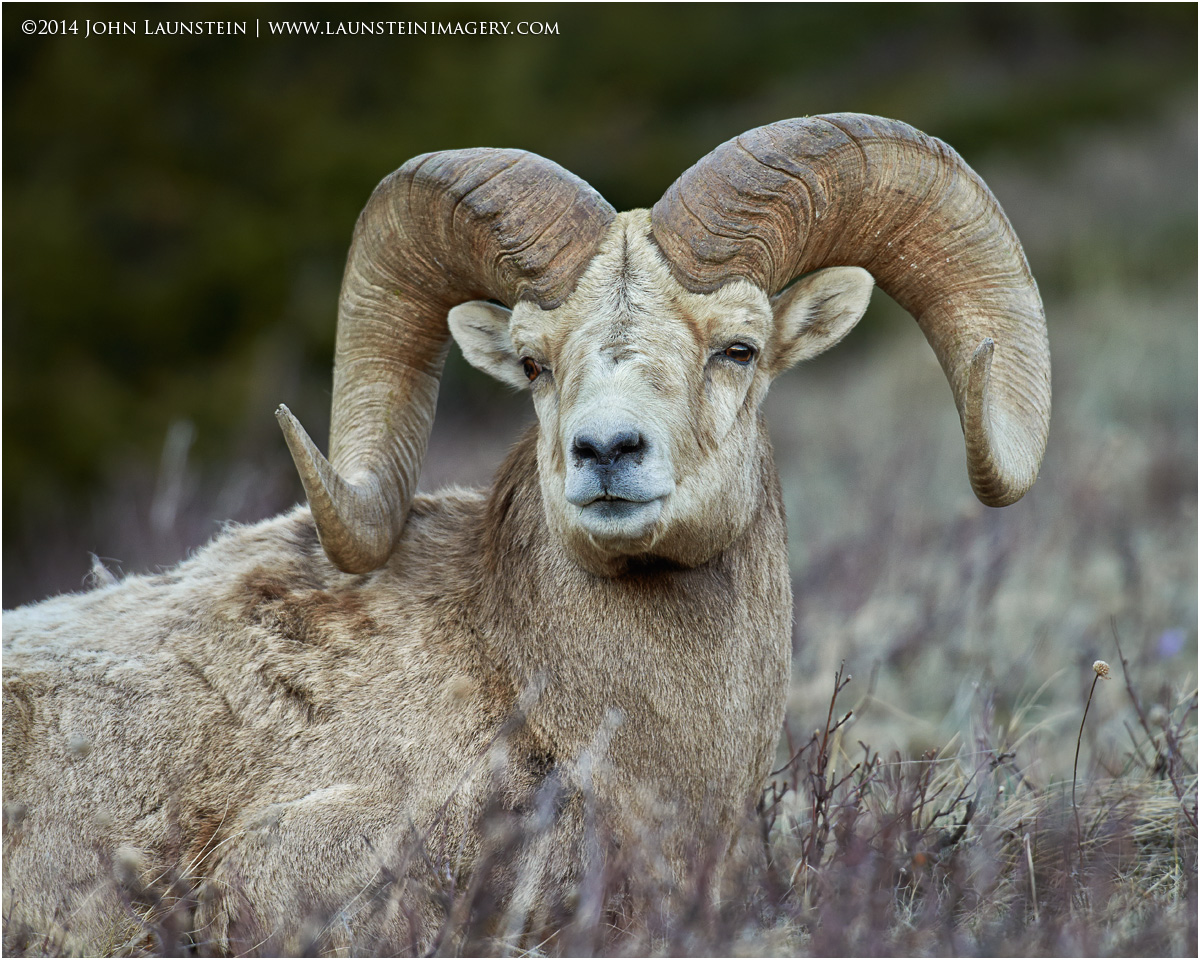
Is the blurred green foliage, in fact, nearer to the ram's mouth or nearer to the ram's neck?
the ram's neck

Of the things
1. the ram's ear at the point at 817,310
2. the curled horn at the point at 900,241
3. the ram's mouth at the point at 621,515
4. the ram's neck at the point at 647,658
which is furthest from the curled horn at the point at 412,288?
the ram's mouth at the point at 621,515

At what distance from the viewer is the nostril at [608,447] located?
477 cm

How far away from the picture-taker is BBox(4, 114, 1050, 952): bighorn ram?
515 centimetres

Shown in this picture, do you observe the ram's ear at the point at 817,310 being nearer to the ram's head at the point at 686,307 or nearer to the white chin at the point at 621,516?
the ram's head at the point at 686,307

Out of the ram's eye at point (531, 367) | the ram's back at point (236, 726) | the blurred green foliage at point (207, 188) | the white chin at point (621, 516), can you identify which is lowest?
the ram's back at point (236, 726)

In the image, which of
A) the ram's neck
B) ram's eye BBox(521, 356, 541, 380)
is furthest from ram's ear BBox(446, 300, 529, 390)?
the ram's neck

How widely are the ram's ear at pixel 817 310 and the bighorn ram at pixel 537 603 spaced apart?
0.04 ft

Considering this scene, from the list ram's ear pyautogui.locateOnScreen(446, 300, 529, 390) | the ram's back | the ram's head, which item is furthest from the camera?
ram's ear pyautogui.locateOnScreen(446, 300, 529, 390)

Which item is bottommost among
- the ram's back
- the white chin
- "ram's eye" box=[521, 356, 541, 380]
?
the ram's back

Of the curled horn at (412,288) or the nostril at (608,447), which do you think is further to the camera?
the curled horn at (412,288)

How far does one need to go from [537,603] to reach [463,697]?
0.52 meters

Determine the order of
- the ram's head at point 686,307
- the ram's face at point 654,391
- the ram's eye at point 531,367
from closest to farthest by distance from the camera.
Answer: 1. the ram's face at point 654,391
2. the ram's head at point 686,307
3. the ram's eye at point 531,367

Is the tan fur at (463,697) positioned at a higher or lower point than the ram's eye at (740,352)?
lower

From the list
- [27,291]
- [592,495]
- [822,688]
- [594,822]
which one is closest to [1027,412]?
[592,495]
